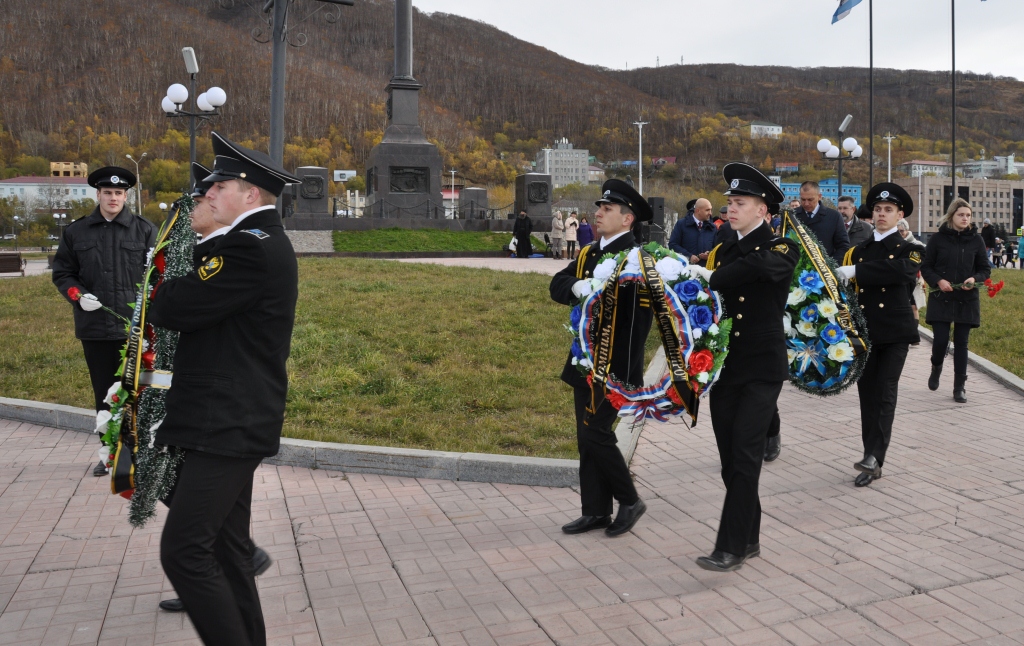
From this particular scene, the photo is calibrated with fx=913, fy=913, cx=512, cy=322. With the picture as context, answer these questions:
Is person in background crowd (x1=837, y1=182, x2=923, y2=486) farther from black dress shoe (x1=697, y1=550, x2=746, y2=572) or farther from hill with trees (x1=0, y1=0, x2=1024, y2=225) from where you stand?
hill with trees (x1=0, y1=0, x2=1024, y2=225)

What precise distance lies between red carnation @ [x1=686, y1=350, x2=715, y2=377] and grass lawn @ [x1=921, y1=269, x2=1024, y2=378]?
7.85 meters

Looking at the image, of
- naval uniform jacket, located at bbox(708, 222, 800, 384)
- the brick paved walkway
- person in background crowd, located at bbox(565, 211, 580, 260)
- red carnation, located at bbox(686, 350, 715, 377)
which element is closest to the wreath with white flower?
red carnation, located at bbox(686, 350, 715, 377)

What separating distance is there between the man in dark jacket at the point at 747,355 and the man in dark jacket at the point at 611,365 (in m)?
0.46

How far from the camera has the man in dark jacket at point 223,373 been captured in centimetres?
325

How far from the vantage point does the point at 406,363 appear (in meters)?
10.3

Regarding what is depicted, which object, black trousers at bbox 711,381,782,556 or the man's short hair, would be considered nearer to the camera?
the man's short hair

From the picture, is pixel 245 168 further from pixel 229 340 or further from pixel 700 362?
pixel 700 362

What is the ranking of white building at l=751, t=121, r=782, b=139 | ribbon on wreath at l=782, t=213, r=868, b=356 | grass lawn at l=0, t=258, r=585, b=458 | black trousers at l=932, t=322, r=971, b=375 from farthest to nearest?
white building at l=751, t=121, r=782, b=139 < black trousers at l=932, t=322, r=971, b=375 < grass lawn at l=0, t=258, r=585, b=458 < ribbon on wreath at l=782, t=213, r=868, b=356

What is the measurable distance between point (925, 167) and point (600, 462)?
15728 cm

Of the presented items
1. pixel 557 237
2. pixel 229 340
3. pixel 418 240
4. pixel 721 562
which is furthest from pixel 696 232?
pixel 418 240

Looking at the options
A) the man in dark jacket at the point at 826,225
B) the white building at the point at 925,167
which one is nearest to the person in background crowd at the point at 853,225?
the man in dark jacket at the point at 826,225

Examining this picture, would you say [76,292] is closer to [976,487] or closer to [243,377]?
[243,377]

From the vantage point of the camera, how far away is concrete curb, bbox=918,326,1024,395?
33.6 ft

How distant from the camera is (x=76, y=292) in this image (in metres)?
6.18
